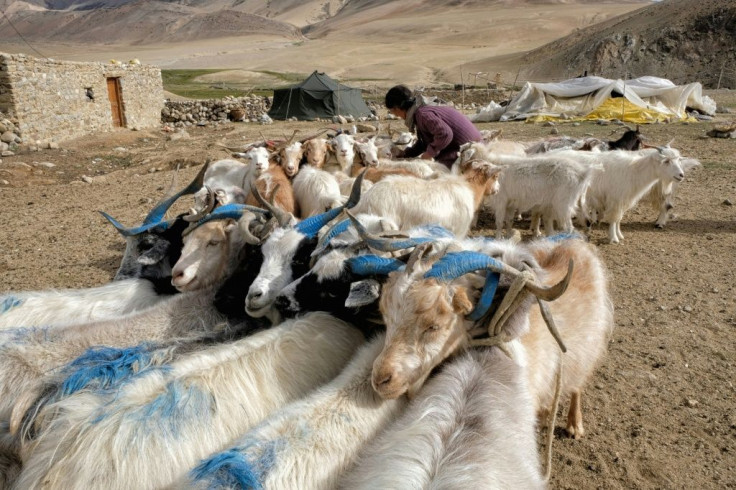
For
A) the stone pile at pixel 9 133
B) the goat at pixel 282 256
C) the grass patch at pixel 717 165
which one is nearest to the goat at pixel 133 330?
the goat at pixel 282 256

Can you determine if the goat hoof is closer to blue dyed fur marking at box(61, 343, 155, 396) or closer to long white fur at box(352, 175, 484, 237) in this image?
long white fur at box(352, 175, 484, 237)

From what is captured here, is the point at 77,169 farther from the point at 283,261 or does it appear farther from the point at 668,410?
the point at 668,410

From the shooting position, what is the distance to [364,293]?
3.27 m

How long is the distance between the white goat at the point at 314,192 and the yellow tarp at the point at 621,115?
61.0 feet

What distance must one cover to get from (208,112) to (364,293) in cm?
2822

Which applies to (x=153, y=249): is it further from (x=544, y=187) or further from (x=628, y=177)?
(x=628, y=177)

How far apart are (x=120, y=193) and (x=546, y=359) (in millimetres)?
10216

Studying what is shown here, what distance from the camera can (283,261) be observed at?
4.07 meters

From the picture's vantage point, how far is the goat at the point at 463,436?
2.20 m

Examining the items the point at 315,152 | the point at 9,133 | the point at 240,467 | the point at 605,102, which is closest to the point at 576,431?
the point at 240,467

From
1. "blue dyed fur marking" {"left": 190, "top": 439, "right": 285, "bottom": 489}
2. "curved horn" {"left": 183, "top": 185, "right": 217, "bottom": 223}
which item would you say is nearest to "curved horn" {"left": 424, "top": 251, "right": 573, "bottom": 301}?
"blue dyed fur marking" {"left": 190, "top": 439, "right": 285, "bottom": 489}

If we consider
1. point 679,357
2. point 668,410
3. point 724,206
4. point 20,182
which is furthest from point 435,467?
point 20,182

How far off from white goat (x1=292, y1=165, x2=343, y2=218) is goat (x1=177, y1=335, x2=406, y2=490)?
140 inches

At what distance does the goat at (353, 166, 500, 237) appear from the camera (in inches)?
227
